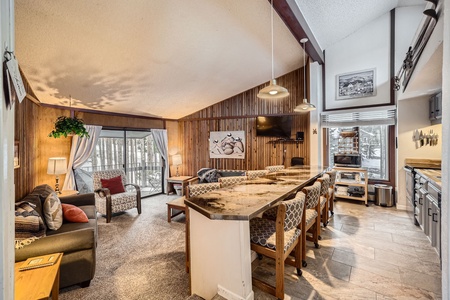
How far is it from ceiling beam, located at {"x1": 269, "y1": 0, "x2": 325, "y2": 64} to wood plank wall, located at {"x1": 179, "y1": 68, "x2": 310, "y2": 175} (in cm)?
136

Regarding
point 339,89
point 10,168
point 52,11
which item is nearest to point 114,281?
point 10,168

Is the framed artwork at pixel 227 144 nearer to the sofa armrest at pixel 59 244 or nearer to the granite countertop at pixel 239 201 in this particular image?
the granite countertop at pixel 239 201

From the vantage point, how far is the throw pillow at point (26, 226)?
6.36ft

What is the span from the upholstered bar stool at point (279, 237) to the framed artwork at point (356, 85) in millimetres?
4079

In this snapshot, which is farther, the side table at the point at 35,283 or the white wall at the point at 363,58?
the white wall at the point at 363,58

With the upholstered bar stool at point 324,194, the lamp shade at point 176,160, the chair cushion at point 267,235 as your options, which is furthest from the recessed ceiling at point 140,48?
the chair cushion at point 267,235

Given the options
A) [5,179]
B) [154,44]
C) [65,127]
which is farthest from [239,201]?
[65,127]

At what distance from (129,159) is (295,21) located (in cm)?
493

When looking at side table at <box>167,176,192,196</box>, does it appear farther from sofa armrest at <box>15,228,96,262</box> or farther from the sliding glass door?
sofa armrest at <box>15,228,96,262</box>

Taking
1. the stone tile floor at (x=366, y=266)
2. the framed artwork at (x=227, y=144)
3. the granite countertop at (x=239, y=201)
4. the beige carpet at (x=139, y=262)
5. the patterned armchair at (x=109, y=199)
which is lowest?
the beige carpet at (x=139, y=262)

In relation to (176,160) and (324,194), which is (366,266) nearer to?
(324,194)

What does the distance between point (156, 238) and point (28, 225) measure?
1631 mm

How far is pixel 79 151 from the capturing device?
4484 mm

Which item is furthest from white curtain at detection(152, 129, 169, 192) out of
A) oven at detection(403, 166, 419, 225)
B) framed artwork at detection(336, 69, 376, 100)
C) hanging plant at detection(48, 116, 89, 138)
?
oven at detection(403, 166, 419, 225)
